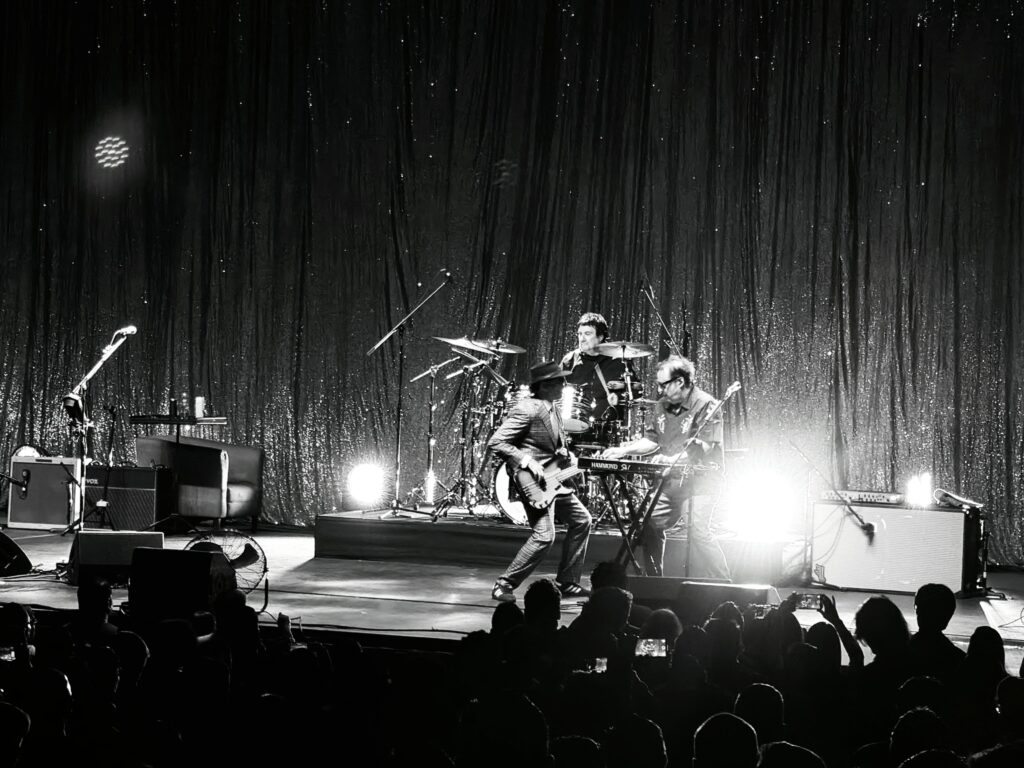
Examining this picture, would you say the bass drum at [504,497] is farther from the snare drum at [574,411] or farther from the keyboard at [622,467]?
the keyboard at [622,467]

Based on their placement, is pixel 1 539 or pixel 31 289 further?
pixel 31 289

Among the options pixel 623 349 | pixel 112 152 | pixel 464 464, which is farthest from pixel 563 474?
pixel 112 152

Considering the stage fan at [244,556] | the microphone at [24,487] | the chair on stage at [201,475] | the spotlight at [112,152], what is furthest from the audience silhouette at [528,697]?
the spotlight at [112,152]

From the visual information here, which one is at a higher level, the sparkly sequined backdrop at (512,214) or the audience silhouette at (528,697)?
the sparkly sequined backdrop at (512,214)

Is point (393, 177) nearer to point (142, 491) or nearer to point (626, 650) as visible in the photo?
point (142, 491)

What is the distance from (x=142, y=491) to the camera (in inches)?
403

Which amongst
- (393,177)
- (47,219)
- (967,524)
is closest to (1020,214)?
(967,524)

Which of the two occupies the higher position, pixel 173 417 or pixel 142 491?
pixel 173 417

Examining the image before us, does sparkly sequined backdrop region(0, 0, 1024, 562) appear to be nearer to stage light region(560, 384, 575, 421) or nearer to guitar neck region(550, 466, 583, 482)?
stage light region(560, 384, 575, 421)

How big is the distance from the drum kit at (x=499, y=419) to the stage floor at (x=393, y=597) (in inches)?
26.2

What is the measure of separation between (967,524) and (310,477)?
6.91m

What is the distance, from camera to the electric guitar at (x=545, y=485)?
7.20 metres

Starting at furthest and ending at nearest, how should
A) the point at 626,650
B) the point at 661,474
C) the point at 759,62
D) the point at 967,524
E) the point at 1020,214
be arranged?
1. the point at 759,62
2. the point at 1020,214
3. the point at 967,524
4. the point at 661,474
5. the point at 626,650

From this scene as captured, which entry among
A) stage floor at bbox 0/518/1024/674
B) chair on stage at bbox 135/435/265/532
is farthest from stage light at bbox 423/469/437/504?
chair on stage at bbox 135/435/265/532
